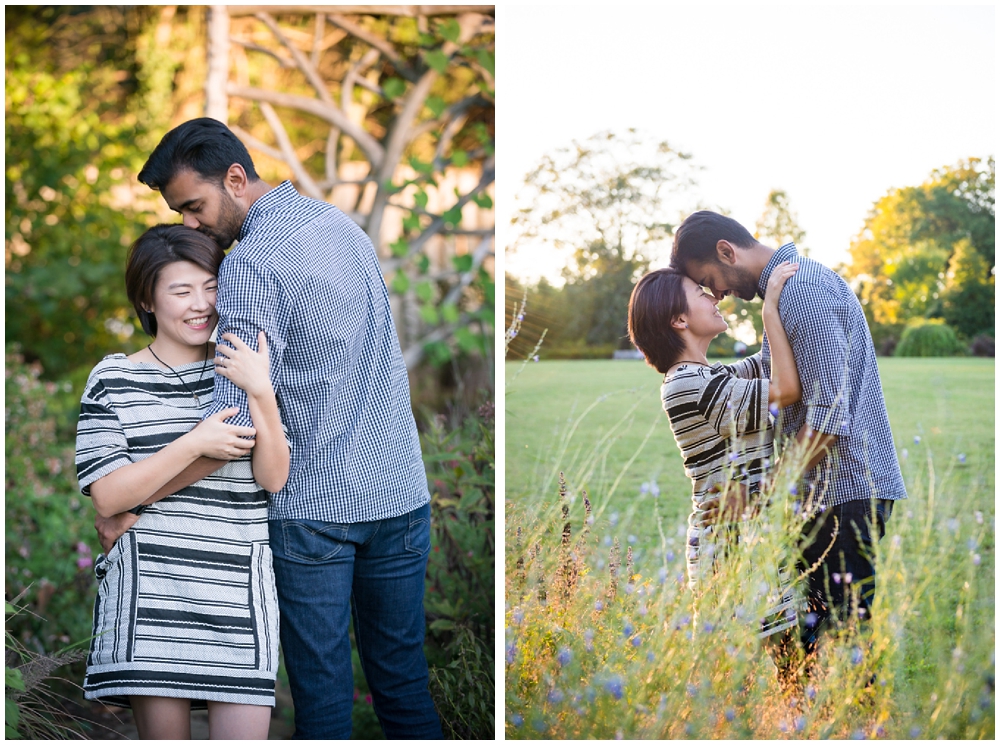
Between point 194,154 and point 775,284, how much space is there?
4.83 ft

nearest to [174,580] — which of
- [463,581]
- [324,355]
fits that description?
[324,355]

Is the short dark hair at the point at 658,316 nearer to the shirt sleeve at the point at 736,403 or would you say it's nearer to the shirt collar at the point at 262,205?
the shirt sleeve at the point at 736,403

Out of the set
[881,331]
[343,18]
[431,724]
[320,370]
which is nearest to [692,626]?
[431,724]

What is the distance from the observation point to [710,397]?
2131 mm

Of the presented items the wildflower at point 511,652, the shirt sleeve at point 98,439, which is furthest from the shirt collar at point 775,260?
the shirt sleeve at point 98,439

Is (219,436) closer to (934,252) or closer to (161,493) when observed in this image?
(161,493)

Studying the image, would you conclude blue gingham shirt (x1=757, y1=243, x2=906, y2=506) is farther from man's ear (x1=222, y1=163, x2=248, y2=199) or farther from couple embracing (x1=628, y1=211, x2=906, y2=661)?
man's ear (x1=222, y1=163, x2=248, y2=199)

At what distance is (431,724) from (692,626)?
74 cm

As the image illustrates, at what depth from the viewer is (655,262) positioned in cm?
224

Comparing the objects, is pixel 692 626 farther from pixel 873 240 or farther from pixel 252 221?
pixel 252 221

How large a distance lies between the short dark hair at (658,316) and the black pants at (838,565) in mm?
579

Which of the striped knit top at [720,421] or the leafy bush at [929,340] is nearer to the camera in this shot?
the striped knit top at [720,421]

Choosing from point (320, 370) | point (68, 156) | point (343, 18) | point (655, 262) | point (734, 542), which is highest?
point (343, 18)

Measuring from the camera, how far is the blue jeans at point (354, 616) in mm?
1882
